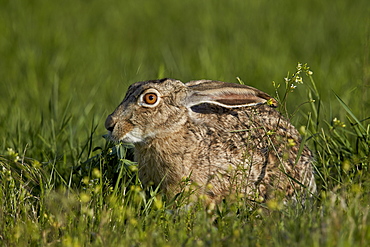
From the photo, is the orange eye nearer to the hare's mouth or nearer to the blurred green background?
the hare's mouth

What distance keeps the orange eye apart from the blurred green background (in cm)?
97

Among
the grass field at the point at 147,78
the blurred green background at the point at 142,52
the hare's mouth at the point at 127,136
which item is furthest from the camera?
the blurred green background at the point at 142,52

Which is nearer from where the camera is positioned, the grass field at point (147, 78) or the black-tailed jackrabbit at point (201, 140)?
the grass field at point (147, 78)

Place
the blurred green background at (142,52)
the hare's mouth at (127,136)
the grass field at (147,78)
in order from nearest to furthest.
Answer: the grass field at (147,78)
the hare's mouth at (127,136)
the blurred green background at (142,52)

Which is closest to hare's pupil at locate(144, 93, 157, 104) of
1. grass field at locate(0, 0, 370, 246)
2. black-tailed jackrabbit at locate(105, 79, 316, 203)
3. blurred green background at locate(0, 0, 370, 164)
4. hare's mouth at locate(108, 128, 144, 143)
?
black-tailed jackrabbit at locate(105, 79, 316, 203)

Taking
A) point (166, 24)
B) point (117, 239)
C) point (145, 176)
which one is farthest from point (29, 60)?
point (117, 239)

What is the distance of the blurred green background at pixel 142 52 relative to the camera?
691 cm

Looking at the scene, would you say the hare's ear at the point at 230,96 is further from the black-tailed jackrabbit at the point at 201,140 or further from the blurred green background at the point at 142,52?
the blurred green background at the point at 142,52

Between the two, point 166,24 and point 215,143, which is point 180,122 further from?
point 166,24

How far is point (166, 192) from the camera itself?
5.01m

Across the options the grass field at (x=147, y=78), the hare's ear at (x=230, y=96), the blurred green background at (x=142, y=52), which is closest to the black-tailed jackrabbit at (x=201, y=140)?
the hare's ear at (x=230, y=96)

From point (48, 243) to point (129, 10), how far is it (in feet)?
29.5

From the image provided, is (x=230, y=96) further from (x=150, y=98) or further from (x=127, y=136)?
(x=127, y=136)

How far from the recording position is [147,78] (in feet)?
28.2
